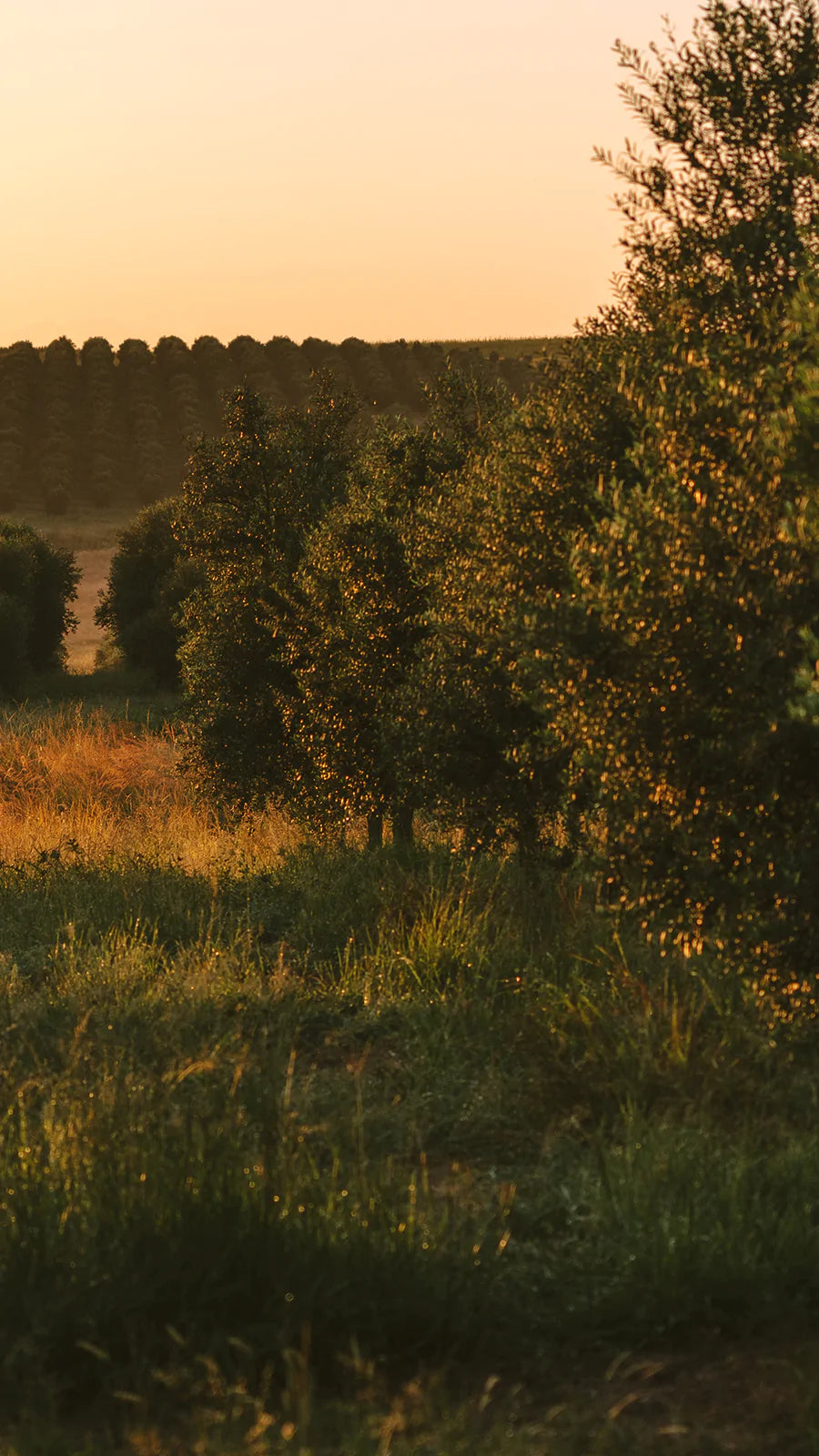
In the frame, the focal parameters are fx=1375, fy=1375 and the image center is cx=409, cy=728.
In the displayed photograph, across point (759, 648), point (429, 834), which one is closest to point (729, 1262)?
point (759, 648)

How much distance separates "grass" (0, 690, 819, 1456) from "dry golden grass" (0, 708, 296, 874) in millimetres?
4489

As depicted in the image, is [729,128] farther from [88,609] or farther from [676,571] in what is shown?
[88,609]

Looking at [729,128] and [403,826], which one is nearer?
[729,128]

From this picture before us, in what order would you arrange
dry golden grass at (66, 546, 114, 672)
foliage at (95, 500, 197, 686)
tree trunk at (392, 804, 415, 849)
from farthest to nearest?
dry golden grass at (66, 546, 114, 672) → foliage at (95, 500, 197, 686) → tree trunk at (392, 804, 415, 849)

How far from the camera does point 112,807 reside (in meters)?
18.4

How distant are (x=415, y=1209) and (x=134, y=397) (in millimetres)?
110178

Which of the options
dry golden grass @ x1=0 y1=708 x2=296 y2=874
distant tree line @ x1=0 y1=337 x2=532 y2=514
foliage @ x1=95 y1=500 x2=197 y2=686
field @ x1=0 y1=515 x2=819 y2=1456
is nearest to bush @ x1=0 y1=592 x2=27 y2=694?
foliage @ x1=95 y1=500 x2=197 y2=686

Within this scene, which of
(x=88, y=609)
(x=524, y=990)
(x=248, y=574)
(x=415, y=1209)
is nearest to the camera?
(x=415, y=1209)

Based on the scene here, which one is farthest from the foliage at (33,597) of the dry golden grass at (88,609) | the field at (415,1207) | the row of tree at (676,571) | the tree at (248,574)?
the field at (415,1207)

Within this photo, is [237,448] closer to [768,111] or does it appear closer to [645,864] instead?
[768,111]

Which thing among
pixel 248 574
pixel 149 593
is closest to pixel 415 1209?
pixel 248 574

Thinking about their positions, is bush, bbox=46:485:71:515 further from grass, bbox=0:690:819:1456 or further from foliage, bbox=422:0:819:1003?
foliage, bbox=422:0:819:1003

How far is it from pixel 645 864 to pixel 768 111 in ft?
12.5

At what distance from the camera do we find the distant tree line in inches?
3893
